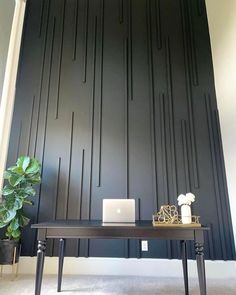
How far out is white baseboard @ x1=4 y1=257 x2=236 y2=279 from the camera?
281 cm

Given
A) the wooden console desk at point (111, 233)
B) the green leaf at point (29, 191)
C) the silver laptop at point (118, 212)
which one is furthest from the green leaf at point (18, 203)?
the silver laptop at point (118, 212)

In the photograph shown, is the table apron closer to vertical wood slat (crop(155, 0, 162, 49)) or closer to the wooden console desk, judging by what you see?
the wooden console desk

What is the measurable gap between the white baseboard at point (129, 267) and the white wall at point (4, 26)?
2.50m

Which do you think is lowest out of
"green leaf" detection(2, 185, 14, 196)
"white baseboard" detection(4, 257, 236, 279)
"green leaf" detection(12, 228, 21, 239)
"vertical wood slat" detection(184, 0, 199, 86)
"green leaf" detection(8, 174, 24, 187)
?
"white baseboard" detection(4, 257, 236, 279)

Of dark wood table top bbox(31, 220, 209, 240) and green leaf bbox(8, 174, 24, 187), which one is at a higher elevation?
green leaf bbox(8, 174, 24, 187)

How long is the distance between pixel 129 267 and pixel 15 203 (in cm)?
158

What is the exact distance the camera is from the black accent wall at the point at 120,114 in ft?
10.1

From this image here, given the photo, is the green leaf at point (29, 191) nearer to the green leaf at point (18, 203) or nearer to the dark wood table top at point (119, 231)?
the green leaf at point (18, 203)

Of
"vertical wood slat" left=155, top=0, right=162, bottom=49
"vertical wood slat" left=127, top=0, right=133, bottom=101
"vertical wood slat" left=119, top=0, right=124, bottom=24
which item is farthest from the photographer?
"vertical wood slat" left=119, top=0, right=124, bottom=24

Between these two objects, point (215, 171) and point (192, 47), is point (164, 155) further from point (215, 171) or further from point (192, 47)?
point (192, 47)

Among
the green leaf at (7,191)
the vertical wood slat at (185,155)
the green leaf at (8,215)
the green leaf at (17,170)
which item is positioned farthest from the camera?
the vertical wood slat at (185,155)

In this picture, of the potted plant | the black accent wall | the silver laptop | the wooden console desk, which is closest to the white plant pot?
the wooden console desk

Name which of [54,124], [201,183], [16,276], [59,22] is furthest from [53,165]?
[59,22]

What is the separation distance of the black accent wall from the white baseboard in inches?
3.6
